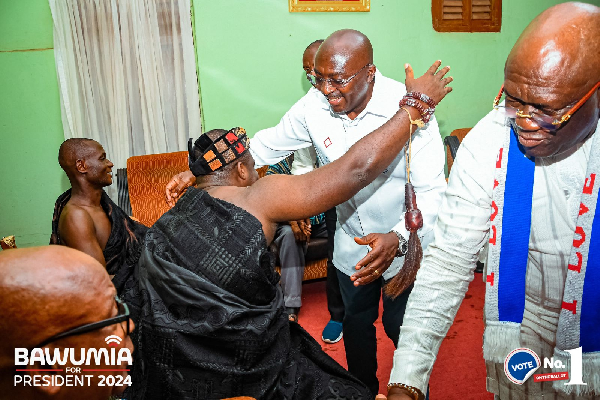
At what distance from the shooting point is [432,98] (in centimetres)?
180

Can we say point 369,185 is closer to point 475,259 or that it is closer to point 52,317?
point 475,259

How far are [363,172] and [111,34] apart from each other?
372cm

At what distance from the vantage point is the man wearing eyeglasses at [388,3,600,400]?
110 centimetres

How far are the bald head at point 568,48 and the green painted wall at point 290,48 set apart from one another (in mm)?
3896

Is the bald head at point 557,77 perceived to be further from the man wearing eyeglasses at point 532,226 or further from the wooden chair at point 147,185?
the wooden chair at point 147,185

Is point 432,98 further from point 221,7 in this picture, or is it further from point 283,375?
point 221,7

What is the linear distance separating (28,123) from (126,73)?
111 centimetres

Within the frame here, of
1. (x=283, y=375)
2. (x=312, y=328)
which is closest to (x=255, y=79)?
(x=312, y=328)

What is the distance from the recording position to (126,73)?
14.8 feet

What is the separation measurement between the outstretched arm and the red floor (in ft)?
5.46

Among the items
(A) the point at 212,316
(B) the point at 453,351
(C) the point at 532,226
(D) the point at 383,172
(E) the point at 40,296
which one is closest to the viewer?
(E) the point at 40,296

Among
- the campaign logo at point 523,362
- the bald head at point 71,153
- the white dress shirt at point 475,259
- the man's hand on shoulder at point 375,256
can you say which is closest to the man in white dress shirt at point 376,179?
the man's hand on shoulder at point 375,256

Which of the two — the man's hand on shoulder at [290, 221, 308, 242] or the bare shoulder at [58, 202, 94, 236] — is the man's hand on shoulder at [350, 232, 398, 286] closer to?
the man's hand on shoulder at [290, 221, 308, 242]

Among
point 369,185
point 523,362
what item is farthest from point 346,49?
point 523,362
